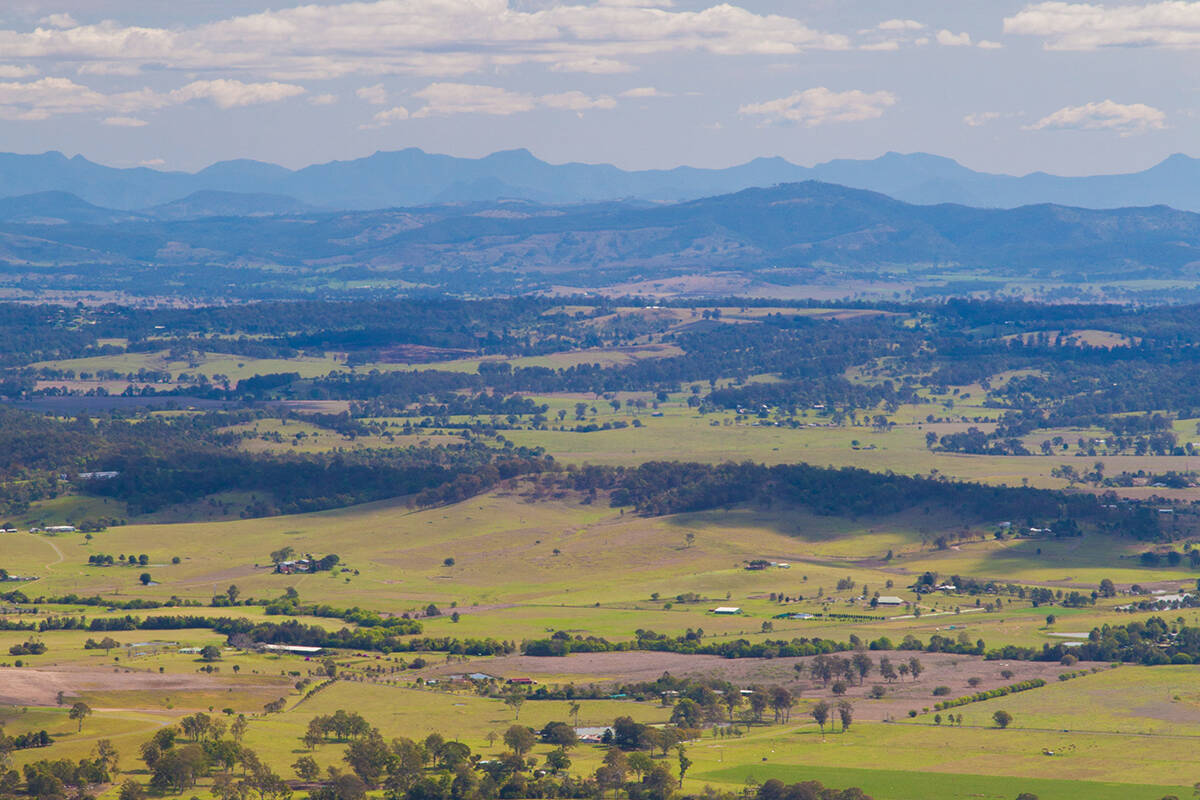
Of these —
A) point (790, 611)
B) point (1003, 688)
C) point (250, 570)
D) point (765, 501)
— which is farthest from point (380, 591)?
point (1003, 688)

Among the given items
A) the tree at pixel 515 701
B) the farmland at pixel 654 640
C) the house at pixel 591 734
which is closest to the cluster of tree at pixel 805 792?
the farmland at pixel 654 640

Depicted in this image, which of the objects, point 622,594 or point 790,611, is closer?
Answer: point 790,611

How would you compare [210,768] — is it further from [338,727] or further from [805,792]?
[805,792]

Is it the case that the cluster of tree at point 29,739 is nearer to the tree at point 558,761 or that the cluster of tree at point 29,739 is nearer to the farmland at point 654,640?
the farmland at point 654,640

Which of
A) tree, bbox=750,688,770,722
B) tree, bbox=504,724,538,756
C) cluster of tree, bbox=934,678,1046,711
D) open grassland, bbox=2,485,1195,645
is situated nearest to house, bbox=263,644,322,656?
open grassland, bbox=2,485,1195,645

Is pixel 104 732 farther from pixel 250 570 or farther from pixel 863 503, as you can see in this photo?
pixel 863 503

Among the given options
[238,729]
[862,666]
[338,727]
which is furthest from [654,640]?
[238,729]

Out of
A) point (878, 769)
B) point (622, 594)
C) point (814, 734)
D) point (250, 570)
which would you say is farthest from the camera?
point (250, 570)

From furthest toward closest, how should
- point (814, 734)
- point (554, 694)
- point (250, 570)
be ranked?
point (250, 570) → point (554, 694) → point (814, 734)
